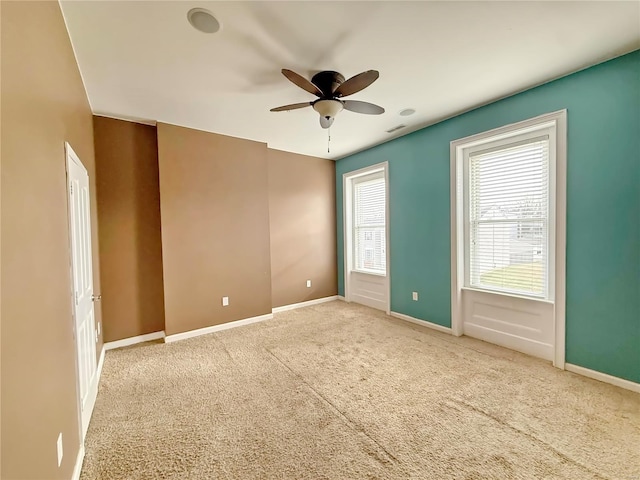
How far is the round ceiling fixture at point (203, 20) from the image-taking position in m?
1.79

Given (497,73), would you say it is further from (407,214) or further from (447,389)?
(447,389)

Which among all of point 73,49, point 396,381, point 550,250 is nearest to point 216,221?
point 73,49

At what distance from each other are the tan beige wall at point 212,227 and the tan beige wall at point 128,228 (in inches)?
8.2

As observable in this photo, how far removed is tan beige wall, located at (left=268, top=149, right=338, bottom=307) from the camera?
4.86 meters

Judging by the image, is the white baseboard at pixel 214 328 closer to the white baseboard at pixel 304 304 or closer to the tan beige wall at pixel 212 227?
the tan beige wall at pixel 212 227

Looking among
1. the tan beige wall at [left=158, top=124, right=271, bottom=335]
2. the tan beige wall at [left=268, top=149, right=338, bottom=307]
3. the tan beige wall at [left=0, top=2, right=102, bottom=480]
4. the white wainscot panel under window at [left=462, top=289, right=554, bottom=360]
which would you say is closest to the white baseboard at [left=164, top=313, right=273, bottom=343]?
the tan beige wall at [left=158, top=124, right=271, bottom=335]

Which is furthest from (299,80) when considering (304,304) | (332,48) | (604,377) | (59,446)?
(304,304)

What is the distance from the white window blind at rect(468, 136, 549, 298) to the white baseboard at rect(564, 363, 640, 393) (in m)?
0.69

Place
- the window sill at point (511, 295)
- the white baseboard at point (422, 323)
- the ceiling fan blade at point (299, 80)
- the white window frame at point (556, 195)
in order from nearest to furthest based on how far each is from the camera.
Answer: the ceiling fan blade at point (299, 80) < the white window frame at point (556, 195) < the window sill at point (511, 295) < the white baseboard at point (422, 323)

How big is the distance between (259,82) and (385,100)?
4.39 feet

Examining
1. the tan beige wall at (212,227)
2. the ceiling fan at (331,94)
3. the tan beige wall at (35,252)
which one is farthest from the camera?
the tan beige wall at (212,227)

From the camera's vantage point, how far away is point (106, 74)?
8.08ft

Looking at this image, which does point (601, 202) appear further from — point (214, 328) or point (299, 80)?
point (214, 328)

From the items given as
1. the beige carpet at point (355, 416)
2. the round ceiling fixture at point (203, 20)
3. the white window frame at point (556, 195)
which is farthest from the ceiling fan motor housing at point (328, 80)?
the beige carpet at point (355, 416)
